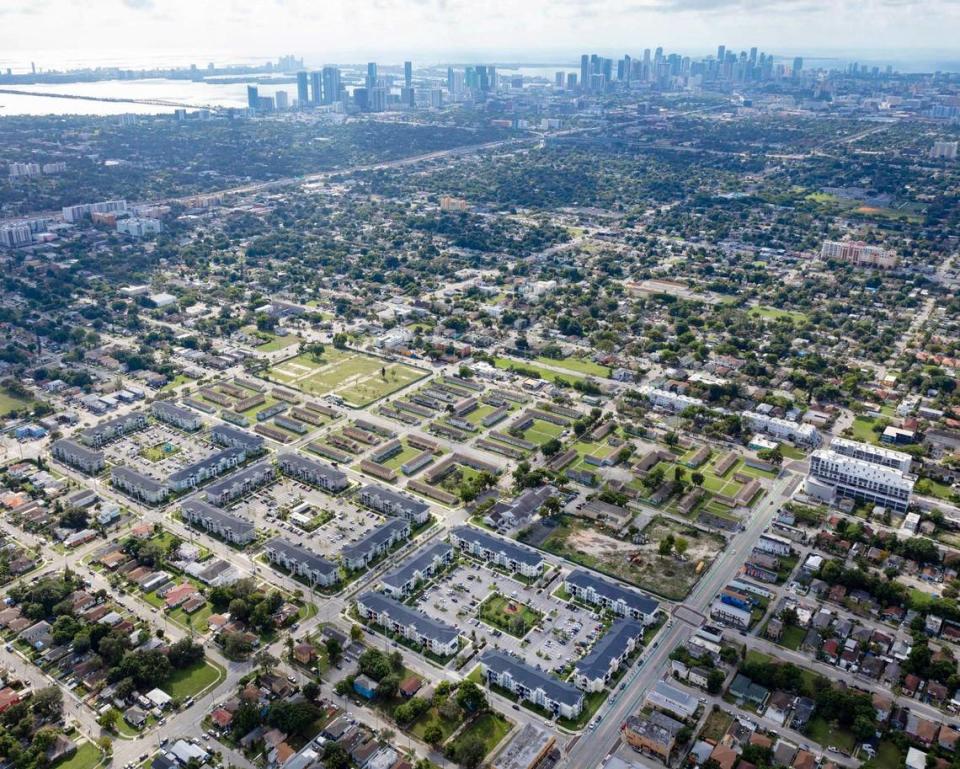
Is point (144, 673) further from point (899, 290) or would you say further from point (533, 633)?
point (899, 290)

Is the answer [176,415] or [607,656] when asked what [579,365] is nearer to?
[176,415]

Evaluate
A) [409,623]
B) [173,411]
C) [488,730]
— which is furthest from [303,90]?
[488,730]

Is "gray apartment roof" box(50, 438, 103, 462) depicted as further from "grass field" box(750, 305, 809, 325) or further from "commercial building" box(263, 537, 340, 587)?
"grass field" box(750, 305, 809, 325)

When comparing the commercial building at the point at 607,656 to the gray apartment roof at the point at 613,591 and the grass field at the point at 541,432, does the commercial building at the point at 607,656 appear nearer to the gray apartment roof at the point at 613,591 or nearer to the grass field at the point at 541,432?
Result: the gray apartment roof at the point at 613,591

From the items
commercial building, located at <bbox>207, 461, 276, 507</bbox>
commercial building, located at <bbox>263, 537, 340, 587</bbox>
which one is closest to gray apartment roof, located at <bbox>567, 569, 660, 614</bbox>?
commercial building, located at <bbox>263, 537, 340, 587</bbox>

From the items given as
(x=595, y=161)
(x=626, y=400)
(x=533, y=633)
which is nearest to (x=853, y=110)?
(x=595, y=161)
